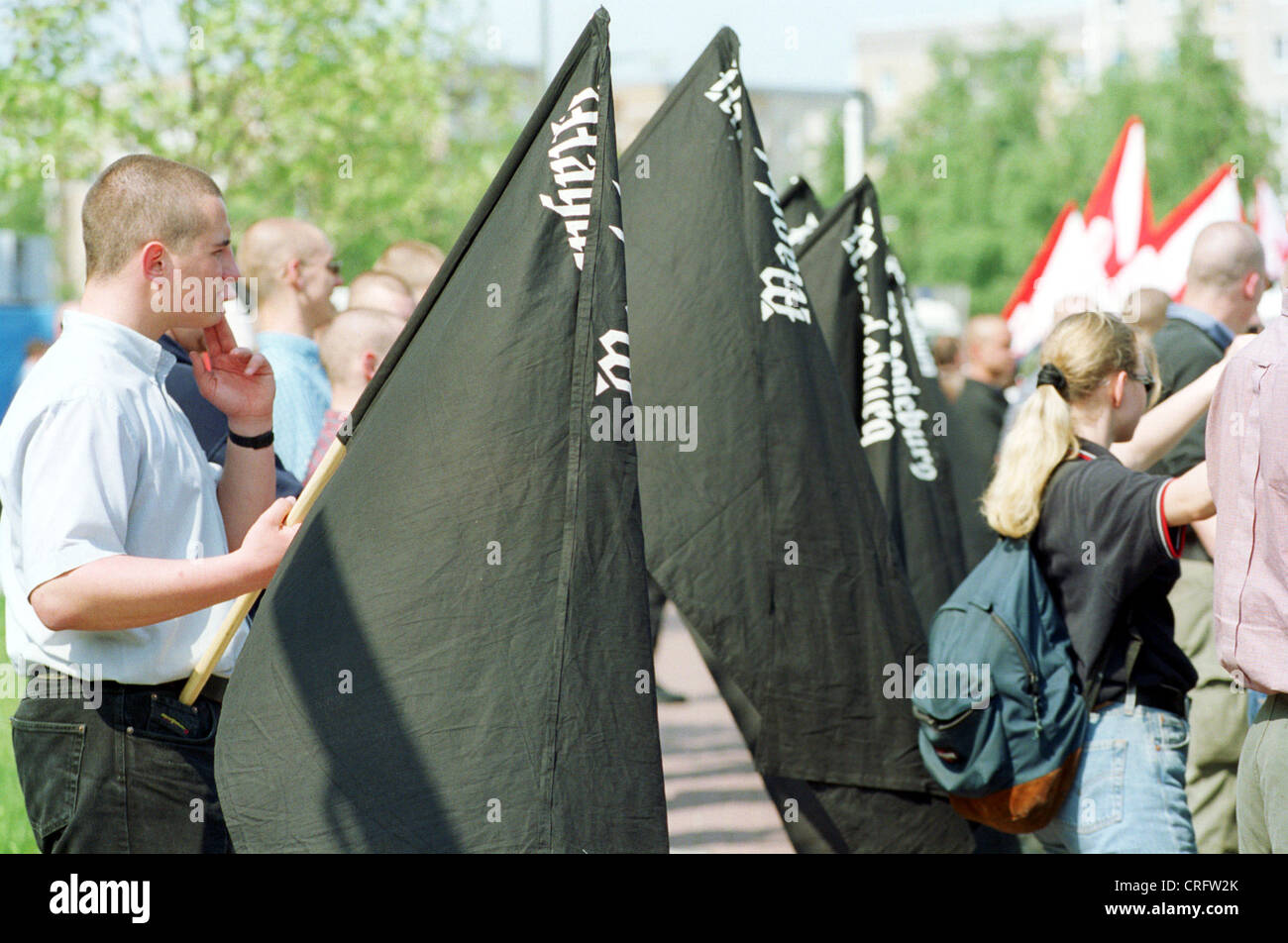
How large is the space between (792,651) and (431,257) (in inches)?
151

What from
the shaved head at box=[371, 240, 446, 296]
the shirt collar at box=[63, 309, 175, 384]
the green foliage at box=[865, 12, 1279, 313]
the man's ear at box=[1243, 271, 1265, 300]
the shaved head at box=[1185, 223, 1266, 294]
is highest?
the green foliage at box=[865, 12, 1279, 313]

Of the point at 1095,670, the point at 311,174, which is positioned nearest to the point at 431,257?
the point at 1095,670

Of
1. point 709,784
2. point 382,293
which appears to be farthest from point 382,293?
point 709,784

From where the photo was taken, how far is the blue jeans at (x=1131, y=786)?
3842 millimetres

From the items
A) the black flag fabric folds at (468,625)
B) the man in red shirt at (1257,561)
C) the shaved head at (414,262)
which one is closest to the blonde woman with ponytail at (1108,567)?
the man in red shirt at (1257,561)

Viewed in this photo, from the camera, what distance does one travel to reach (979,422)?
29.8ft

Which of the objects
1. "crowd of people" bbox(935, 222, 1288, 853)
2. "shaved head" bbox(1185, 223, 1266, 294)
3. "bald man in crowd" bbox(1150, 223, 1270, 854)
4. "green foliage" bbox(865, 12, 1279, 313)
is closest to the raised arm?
"crowd of people" bbox(935, 222, 1288, 853)

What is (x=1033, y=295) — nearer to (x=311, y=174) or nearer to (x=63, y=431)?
(x=311, y=174)

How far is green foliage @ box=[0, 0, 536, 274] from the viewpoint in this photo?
41.3 ft

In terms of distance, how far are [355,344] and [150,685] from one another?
2357mm

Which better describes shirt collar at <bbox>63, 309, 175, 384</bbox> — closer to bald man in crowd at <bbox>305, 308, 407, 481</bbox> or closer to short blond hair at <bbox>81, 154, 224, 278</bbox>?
short blond hair at <bbox>81, 154, 224, 278</bbox>

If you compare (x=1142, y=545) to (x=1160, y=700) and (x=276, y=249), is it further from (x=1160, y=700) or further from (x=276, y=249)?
(x=276, y=249)

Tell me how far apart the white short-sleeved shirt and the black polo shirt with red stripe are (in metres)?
2.13
